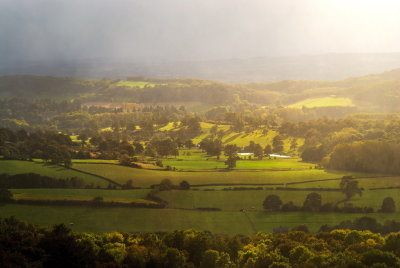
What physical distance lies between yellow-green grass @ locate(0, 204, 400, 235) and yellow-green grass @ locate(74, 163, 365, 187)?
8.38ft

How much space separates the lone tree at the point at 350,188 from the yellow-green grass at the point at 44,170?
997 centimetres

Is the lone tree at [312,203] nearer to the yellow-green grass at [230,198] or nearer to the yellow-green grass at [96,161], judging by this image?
the yellow-green grass at [230,198]

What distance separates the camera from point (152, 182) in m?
21.7

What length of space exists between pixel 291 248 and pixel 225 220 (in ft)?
16.0

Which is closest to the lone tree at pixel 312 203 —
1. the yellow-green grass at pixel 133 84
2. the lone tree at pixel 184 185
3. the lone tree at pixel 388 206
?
the lone tree at pixel 388 206

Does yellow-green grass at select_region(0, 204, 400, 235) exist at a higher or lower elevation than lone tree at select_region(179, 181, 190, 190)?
lower

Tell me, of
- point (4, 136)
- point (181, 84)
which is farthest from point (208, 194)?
point (181, 84)

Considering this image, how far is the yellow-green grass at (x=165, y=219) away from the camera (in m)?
18.4

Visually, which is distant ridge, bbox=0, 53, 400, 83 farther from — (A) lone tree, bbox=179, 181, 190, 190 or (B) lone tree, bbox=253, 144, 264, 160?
(A) lone tree, bbox=179, 181, 190, 190

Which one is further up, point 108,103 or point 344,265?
point 108,103

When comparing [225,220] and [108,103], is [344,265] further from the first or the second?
[108,103]

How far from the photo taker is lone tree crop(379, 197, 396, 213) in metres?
19.7

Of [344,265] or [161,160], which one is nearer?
[344,265]

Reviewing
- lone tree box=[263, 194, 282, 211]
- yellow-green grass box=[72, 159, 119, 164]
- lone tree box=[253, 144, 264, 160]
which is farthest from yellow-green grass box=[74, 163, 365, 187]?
lone tree box=[253, 144, 264, 160]
